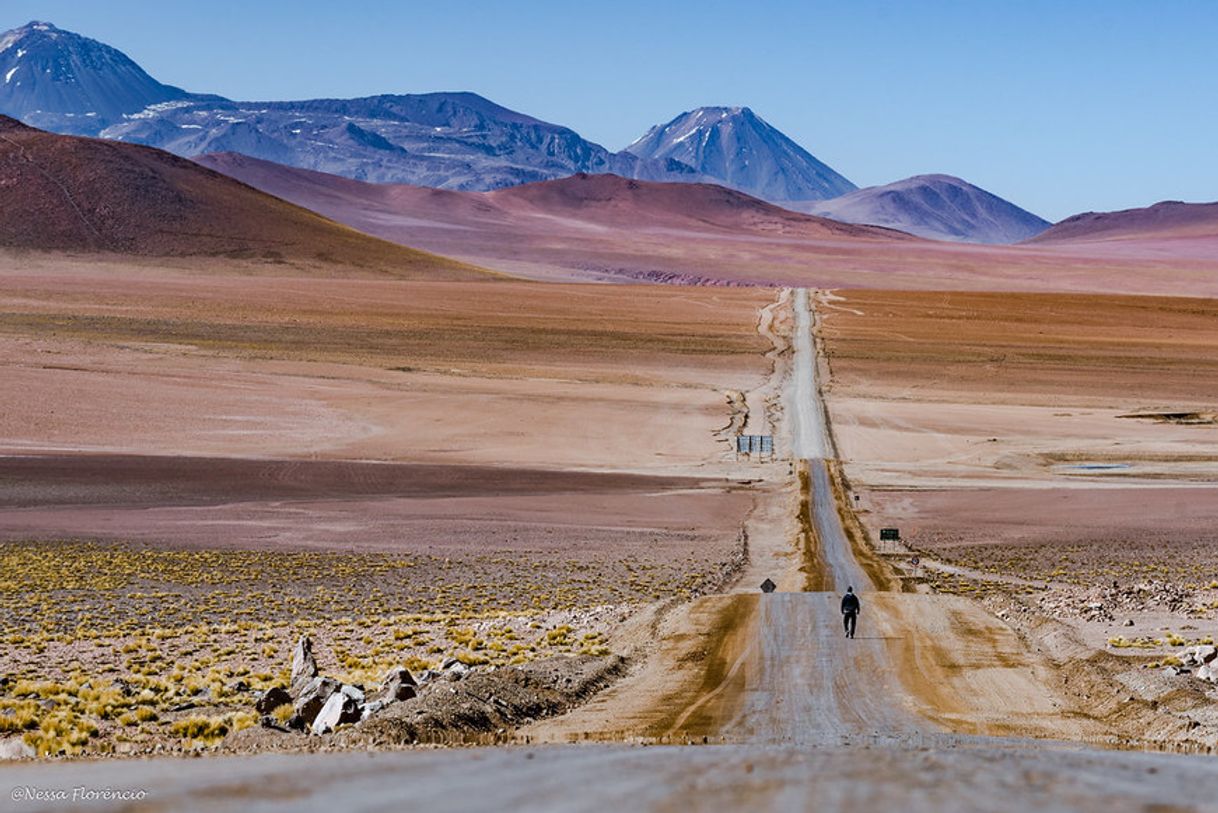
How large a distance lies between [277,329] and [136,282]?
111ft

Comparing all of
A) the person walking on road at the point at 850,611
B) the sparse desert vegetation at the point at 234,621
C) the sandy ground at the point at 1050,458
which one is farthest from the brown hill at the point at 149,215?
the person walking on road at the point at 850,611

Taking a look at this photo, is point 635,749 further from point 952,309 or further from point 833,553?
point 952,309

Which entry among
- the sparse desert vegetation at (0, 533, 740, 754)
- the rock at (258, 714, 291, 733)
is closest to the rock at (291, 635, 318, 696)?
the sparse desert vegetation at (0, 533, 740, 754)

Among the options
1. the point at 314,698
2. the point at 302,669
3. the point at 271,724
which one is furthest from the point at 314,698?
the point at 302,669

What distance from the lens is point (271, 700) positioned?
16578 mm

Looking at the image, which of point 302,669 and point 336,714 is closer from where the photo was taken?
point 336,714

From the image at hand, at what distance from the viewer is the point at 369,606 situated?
27484mm

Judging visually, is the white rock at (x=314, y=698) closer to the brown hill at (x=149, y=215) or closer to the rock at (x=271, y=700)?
the rock at (x=271, y=700)

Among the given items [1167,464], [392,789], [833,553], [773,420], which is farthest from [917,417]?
[392,789]

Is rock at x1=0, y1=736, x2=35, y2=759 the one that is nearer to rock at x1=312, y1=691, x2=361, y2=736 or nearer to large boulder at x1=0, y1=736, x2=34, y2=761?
large boulder at x1=0, y1=736, x2=34, y2=761

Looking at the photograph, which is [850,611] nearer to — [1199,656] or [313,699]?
[1199,656]

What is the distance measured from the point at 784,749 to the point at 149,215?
163 meters

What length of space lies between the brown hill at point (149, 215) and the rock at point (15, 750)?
470ft

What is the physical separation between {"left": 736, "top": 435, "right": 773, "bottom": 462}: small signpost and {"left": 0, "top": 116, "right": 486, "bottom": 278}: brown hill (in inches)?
4139
